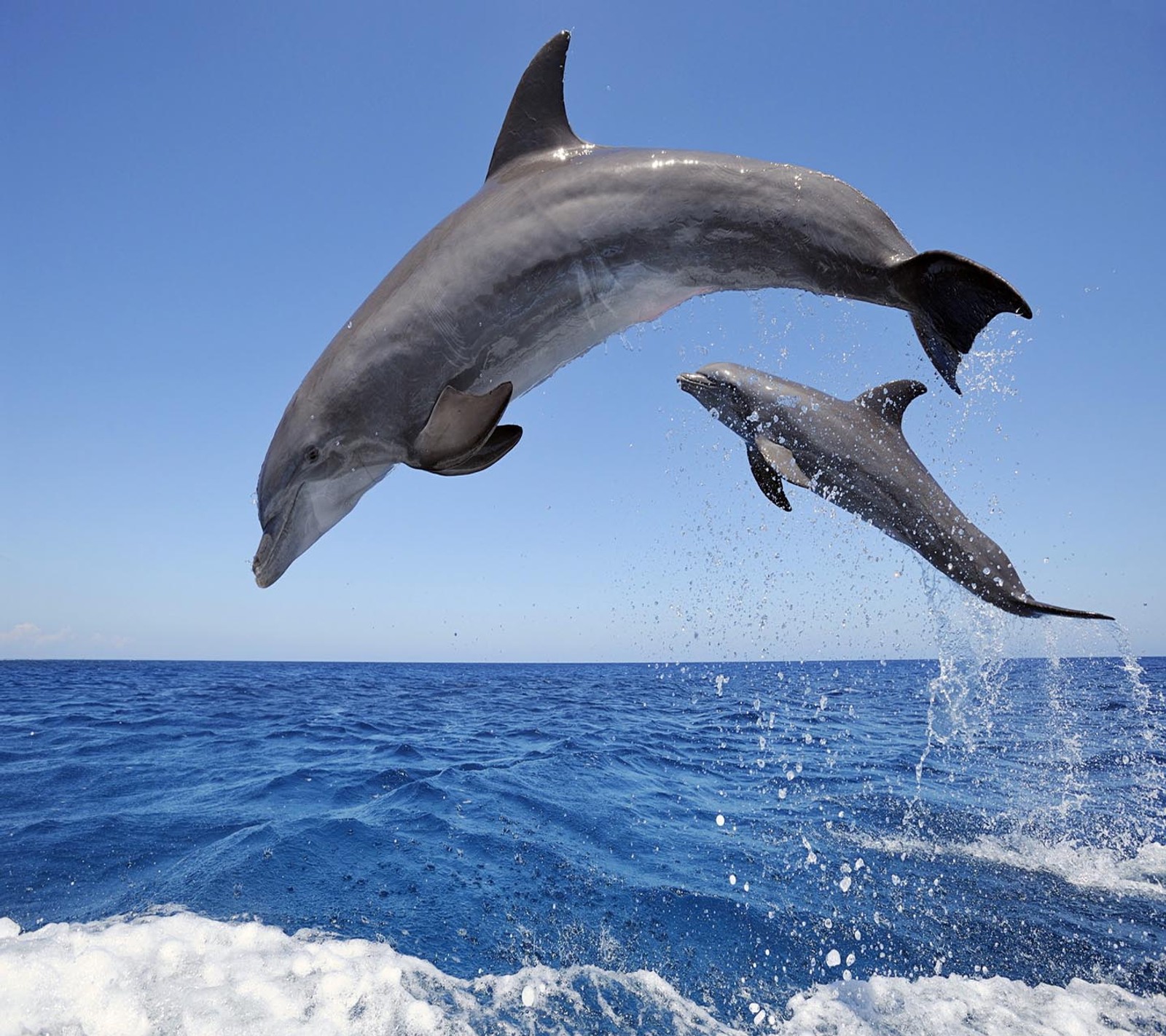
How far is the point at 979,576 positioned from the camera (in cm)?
435

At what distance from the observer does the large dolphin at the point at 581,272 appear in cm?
307

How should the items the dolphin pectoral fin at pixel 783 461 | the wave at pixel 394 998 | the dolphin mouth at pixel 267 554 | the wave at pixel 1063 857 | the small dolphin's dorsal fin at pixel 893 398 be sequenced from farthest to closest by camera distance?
the wave at pixel 1063 857
the wave at pixel 394 998
the small dolphin's dorsal fin at pixel 893 398
the dolphin pectoral fin at pixel 783 461
the dolphin mouth at pixel 267 554

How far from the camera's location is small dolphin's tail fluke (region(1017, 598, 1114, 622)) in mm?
3521

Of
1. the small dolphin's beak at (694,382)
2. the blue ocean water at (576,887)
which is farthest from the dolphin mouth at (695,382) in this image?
the blue ocean water at (576,887)

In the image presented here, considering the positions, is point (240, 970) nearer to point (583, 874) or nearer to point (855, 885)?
point (583, 874)

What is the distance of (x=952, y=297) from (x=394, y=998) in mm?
6490

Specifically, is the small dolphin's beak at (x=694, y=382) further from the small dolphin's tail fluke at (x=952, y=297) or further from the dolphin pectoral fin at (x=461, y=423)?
the dolphin pectoral fin at (x=461, y=423)

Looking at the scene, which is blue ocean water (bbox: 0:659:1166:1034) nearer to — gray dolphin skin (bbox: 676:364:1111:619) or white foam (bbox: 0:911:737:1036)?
white foam (bbox: 0:911:737:1036)

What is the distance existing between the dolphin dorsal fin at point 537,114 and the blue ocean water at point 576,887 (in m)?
5.76

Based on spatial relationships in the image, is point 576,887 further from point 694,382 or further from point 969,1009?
point 694,382

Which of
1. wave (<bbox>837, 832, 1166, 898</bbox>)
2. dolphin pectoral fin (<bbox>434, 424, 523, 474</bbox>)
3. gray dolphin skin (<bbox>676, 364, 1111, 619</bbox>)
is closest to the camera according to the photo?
dolphin pectoral fin (<bbox>434, 424, 523, 474</bbox>)

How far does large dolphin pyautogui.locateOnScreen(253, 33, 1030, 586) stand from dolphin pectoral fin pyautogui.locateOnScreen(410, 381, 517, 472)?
0.04ft

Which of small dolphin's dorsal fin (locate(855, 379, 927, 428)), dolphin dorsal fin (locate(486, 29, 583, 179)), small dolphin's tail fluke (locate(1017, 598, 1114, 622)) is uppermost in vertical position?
dolphin dorsal fin (locate(486, 29, 583, 179))

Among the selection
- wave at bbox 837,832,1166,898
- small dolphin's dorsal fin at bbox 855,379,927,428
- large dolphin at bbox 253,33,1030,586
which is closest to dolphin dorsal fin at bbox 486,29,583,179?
large dolphin at bbox 253,33,1030,586
